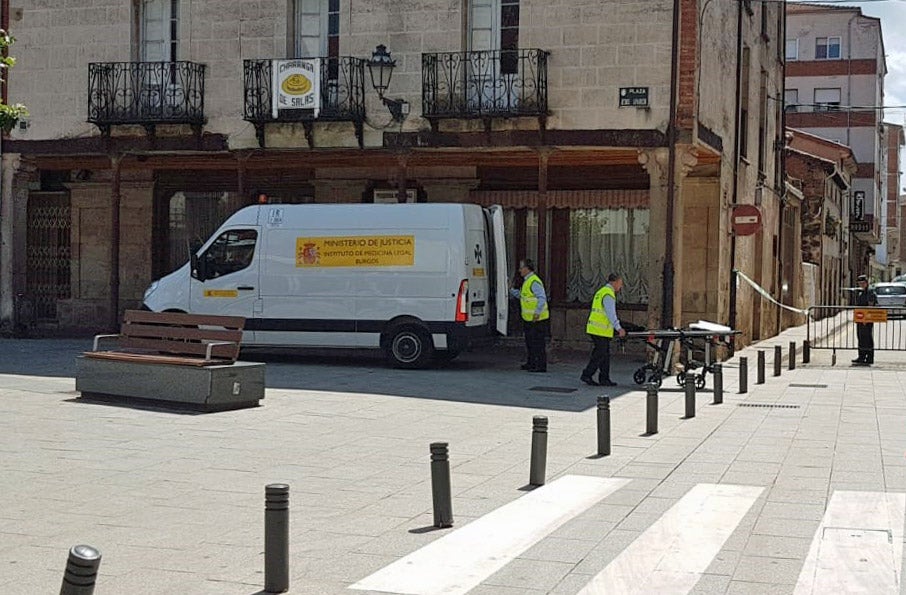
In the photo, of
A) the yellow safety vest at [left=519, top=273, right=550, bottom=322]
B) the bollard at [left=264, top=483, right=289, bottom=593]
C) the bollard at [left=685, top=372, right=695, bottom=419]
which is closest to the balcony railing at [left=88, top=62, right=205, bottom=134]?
the yellow safety vest at [left=519, top=273, right=550, bottom=322]

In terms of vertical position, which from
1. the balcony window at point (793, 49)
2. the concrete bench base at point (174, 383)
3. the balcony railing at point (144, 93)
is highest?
the balcony window at point (793, 49)

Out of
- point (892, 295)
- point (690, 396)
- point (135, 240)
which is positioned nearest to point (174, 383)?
point (690, 396)

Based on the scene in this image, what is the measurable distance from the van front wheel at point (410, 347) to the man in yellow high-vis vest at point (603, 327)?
2472mm

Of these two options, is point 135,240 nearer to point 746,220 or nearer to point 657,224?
point 657,224

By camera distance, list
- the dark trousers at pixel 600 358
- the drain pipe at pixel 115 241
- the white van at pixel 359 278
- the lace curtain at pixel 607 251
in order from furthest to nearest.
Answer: the lace curtain at pixel 607 251 → the drain pipe at pixel 115 241 → the white van at pixel 359 278 → the dark trousers at pixel 600 358

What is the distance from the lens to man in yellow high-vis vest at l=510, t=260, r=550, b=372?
18516 mm

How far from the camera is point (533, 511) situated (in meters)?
8.57

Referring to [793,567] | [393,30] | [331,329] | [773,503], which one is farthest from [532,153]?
[793,567]

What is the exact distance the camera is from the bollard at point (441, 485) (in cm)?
781

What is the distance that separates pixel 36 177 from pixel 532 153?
1105 cm

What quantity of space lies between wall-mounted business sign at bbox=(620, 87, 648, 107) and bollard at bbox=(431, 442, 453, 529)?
1283cm

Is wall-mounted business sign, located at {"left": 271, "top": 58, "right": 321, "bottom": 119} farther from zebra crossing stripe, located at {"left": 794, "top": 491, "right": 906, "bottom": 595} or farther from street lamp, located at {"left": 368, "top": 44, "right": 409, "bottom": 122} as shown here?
zebra crossing stripe, located at {"left": 794, "top": 491, "right": 906, "bottom": 595}

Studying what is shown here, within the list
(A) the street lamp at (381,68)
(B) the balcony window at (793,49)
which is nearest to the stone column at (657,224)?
(A) the street lamp at (381,68)

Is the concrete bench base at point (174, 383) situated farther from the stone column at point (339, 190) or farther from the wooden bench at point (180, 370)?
the stone column at point (339, 190)
